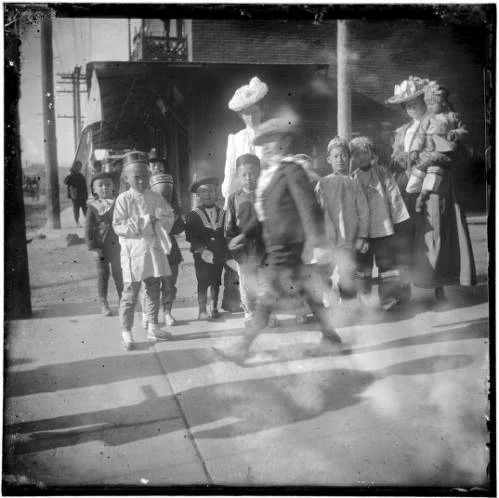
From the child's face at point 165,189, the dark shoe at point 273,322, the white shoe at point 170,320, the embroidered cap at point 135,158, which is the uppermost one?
the embroidered cap at point 135,158

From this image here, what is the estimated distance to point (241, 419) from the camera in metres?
2.84

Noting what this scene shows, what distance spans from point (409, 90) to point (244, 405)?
6.44 feet

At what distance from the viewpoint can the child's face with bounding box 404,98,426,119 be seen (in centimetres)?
326

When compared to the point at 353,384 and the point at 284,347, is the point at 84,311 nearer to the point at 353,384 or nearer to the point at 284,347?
the point at 284,347

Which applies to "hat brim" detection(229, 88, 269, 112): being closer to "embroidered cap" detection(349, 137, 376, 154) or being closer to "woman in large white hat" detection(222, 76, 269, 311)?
"woman in large white hat" detection(222, 76, 269, 311)

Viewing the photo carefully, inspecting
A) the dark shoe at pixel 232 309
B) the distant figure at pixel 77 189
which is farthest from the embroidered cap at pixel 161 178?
the dark shoe at pixel 232 309

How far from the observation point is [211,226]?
312 centimetres

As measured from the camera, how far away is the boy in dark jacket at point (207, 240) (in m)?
3.10

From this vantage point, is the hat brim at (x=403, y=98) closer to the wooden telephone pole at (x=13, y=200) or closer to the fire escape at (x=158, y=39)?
the fire escape at (x=158, y=39)

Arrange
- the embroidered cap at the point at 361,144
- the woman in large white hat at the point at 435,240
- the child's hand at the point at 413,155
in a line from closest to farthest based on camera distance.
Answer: the embroidered cap at the point at 361,144 < the child's hand at the point at 413,155 < the woman in large white hat at the point at 435,240

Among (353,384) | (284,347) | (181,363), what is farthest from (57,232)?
(353,384)

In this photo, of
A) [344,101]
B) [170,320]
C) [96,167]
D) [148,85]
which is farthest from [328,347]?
[148,85]

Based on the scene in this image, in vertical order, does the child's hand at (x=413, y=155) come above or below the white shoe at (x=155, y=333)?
above

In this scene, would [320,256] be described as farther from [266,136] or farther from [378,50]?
[378,50]
